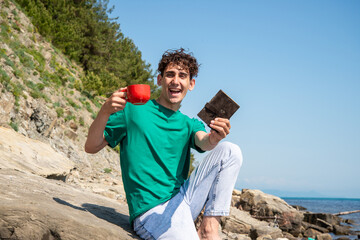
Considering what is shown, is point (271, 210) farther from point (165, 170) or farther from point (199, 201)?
point (165, 170)

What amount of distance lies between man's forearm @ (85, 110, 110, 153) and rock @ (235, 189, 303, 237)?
13341mm

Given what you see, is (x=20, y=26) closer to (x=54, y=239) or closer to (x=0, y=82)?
(x=0, y=82)

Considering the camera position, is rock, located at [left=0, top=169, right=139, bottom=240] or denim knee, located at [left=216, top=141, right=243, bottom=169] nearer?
rock, located at [left=0, top=169, right=139, bottom=240]

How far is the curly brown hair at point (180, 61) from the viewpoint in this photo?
3455 millimetres

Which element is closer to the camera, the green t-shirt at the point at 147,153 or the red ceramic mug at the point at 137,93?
the red ceramic mug at the point at 137,93

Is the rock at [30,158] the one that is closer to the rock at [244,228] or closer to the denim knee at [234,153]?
the denim knee at [234,153]

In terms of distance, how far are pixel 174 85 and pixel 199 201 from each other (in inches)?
47.1

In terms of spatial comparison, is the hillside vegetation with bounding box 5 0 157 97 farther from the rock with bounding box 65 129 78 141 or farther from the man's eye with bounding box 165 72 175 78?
the man's eye with bounding box 165 72 175 78

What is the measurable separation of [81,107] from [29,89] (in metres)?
5.11

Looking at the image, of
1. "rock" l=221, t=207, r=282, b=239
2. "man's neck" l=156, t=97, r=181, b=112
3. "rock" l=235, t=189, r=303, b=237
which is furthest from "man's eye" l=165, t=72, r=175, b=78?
"rock" l=235, t=189, r=303, b=237

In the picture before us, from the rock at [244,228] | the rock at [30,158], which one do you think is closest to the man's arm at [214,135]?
the rock at [30,158]

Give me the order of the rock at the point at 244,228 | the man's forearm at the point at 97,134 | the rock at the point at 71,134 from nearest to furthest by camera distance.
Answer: the man's forearm at the point at 97,134, the rock at the point at 244,228, the rock at the point at 71,134

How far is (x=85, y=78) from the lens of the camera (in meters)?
21.4

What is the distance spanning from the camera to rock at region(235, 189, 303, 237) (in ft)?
50.7
